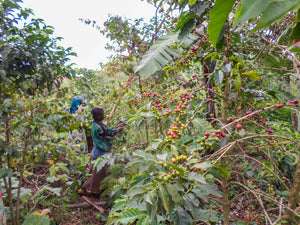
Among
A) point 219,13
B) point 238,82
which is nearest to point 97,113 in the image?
point 238,82

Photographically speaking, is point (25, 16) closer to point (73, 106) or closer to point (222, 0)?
point (73, 106)

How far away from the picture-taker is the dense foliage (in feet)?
2.01

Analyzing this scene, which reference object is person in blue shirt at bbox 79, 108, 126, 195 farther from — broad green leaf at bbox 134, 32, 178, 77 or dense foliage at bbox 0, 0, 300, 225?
broad green leaf at bbox 134, 32, 178, 77

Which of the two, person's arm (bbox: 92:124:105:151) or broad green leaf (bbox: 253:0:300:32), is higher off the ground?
broad green leaf (bbox: 253:0:300:32)

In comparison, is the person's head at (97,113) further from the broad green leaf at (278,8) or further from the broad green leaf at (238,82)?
the broad green leaf at (278,8)

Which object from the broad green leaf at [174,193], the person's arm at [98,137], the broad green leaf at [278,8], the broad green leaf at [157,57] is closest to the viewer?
the broad green leaf at [278,8]

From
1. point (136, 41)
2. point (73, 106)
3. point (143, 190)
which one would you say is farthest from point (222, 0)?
point (73, 106)

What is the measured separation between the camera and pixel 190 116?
126cm

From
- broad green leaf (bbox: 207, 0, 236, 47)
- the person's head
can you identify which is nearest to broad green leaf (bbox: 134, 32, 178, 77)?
broad green leaf (bbox: 207, 0, 236, 47)

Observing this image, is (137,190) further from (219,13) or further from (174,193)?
(219,13)

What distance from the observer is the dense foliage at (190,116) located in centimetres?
61

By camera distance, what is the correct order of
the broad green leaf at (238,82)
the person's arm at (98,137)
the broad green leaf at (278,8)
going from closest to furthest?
the broad green leaf at (278,8), the broad green leaf at (238,82), the person's arm at (98,137)

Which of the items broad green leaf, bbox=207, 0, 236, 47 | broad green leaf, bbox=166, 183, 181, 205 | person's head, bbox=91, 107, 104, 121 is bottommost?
broad green leaf, bbox=166, 183, 181, 205

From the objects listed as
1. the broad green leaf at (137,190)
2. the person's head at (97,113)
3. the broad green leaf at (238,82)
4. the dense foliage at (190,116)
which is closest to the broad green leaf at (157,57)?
the dense foliage at (190,116)
